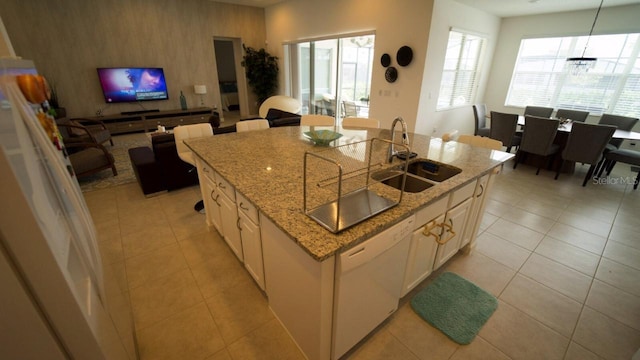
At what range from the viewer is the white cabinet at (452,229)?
173cm

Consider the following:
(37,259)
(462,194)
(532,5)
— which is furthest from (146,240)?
(532,5)

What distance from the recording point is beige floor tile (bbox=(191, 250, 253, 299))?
193 centimetres

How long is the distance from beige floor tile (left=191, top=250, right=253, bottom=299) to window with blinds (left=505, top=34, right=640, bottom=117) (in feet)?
23.0

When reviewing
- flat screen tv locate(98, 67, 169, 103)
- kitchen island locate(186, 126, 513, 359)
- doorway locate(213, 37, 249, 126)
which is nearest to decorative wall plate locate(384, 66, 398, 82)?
kitchen island locate(186, 126, 513, 359)

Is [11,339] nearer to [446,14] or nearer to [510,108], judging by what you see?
[446,14]

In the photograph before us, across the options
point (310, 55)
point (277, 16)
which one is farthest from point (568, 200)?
point (277, 16)

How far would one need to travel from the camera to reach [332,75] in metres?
6.32

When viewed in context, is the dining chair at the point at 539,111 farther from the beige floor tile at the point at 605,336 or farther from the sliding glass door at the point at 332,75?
the beige floor tile at the point at 605,336

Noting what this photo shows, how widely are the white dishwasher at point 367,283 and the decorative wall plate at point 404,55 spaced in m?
3.77

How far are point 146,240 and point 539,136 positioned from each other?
5.57 m

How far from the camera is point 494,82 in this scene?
20.1ft

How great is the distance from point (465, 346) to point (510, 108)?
20.9 feet

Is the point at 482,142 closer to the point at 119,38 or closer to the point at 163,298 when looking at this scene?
the point at 163,298

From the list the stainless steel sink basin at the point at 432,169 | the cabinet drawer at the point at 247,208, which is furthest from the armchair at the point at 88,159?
the stainless steel sink basin at the point at 432,169
